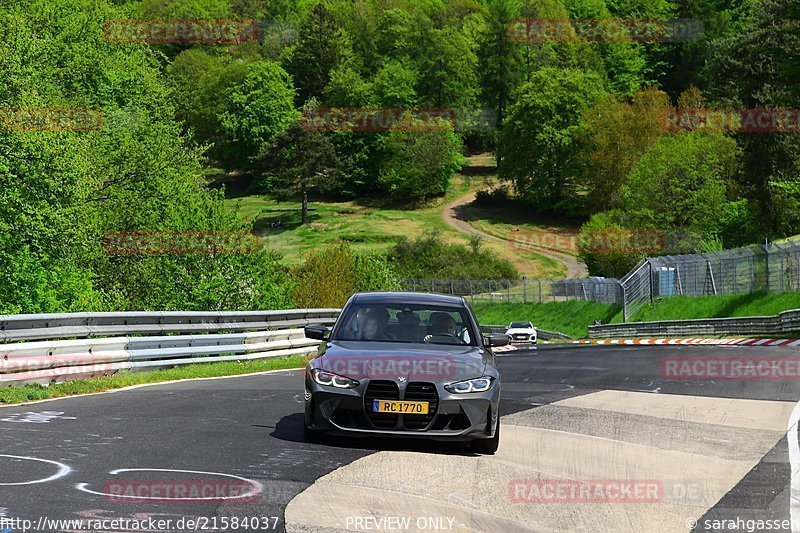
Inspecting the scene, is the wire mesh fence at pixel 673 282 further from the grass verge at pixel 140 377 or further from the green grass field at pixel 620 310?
the grass verge at pixel 140 377

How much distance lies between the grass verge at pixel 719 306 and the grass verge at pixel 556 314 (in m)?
5.90

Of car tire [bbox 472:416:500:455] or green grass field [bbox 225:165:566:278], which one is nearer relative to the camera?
car tire [bbox 472:416:500:455]

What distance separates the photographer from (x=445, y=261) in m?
94.9

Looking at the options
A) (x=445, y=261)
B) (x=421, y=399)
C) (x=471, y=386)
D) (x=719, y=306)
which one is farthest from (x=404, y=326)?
(x=445, y=261)

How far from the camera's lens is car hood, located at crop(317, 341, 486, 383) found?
10.6 meters

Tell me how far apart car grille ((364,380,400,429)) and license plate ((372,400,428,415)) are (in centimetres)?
4

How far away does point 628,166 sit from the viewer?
10669 centimetres

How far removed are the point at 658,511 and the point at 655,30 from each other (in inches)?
5694

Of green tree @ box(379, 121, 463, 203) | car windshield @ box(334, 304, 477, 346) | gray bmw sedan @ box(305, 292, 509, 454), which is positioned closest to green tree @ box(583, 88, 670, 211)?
green tree @ box(379, 121, 463, 203)

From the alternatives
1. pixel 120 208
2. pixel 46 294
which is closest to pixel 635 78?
pixel 120 208

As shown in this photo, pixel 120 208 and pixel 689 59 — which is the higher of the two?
pixel 689 59

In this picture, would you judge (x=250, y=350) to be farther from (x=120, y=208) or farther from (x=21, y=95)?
(x=120, y=208)

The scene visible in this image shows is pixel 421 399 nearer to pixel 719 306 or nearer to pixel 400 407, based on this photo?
pixel 400 407

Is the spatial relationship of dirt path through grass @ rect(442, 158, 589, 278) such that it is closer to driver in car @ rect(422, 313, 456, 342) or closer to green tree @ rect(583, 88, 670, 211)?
green tree @ rect(583, 88, 670, 211)
